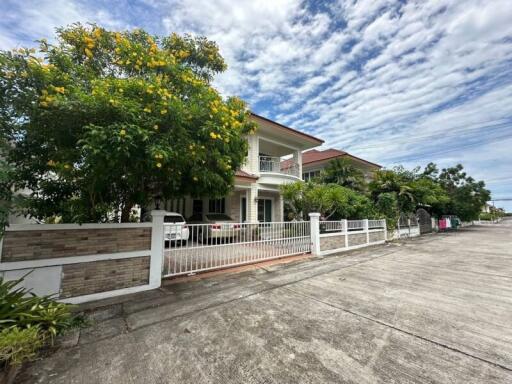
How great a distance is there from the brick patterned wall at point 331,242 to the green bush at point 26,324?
25.4 ft

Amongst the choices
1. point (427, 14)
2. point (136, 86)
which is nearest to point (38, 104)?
point (136, 86)

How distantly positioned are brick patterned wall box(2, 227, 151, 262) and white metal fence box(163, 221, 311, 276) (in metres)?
0.78

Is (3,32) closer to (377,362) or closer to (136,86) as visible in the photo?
(136,86)

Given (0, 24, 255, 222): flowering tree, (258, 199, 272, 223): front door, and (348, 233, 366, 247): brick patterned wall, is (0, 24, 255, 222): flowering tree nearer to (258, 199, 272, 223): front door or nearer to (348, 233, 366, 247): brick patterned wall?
(348, 233, 366, 247): brick patterned wall

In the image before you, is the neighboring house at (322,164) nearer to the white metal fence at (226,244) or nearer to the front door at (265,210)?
the front door at (265,210)

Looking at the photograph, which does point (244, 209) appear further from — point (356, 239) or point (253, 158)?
point (356, 239)

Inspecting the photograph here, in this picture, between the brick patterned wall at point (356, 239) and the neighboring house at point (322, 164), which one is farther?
the neighboring house at point (322, 164)

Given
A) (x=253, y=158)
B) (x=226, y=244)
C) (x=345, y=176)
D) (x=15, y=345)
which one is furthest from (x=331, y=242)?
(x=15, y=345)

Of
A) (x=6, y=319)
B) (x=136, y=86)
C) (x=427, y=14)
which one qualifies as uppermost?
(x=427, y=14)

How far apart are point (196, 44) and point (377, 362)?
7.93 meters

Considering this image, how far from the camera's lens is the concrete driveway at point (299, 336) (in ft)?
7.28

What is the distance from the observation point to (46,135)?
358 centimetres

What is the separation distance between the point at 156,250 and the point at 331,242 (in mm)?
7023

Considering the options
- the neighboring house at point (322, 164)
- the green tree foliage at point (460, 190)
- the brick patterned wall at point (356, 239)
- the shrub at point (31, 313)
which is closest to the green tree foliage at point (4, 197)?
the shrub at point (31, 313)
